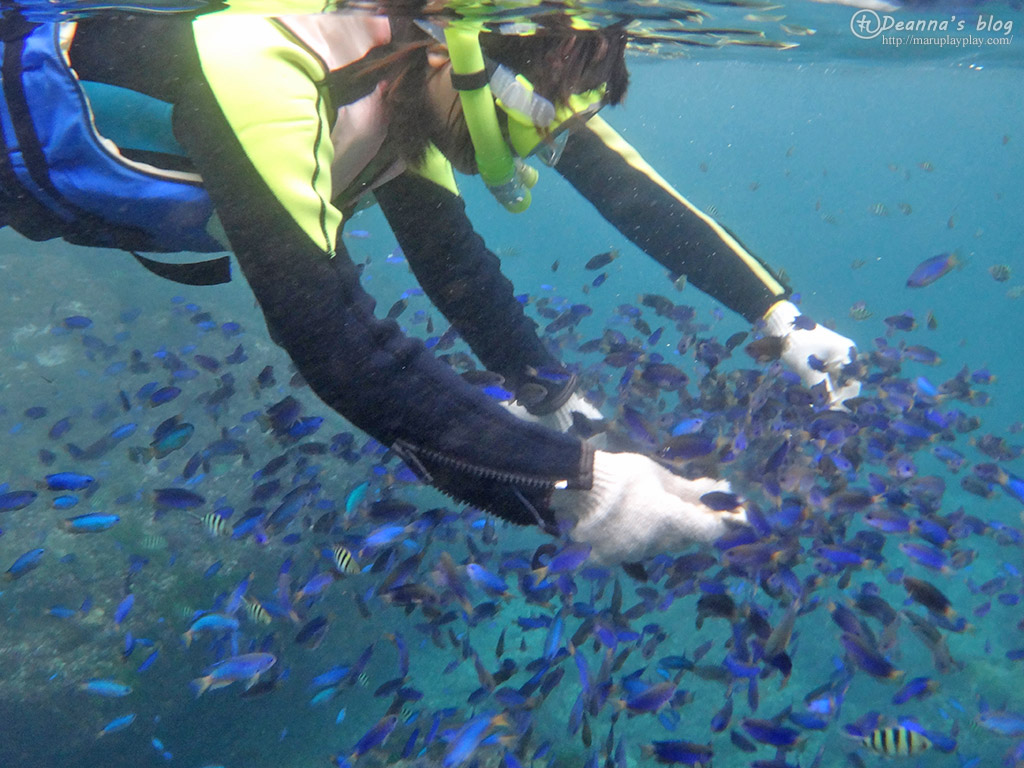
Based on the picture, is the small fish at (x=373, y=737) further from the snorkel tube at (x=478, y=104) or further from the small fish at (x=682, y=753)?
the snorkel tube at (x=478, y=104)

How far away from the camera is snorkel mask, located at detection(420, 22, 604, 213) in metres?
1.60

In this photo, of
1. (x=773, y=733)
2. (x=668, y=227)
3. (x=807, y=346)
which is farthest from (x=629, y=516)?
(x=773, y=733)

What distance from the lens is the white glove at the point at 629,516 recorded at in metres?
1.51

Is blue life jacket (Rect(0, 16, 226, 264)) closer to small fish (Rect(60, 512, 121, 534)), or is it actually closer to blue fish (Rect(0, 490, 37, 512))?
small fish (Rect(60, 512, 121, 534))

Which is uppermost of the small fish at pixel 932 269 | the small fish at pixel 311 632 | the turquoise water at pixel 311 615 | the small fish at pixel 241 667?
the small fish at pixel 932 269

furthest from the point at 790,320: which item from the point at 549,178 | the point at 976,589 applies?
the point at 549,178

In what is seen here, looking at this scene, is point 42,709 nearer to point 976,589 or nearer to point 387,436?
point 387,436

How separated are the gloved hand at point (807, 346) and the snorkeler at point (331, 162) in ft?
5.54

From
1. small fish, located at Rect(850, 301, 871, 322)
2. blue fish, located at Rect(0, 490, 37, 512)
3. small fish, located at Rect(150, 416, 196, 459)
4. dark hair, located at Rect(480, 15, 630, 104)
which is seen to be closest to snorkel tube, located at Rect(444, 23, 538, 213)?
dark hair, located at Rect(480, 15, 630, 104)

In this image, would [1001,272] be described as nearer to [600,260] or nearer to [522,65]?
[600,260]

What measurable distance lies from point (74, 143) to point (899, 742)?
452cm

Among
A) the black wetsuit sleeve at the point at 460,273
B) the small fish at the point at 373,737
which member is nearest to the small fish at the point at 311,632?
the small fish at the point at 373,737

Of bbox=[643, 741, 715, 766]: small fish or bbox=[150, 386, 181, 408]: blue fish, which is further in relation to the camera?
bbox=[150, 386, 181, 408]: blue fish

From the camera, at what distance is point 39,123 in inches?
63.4
